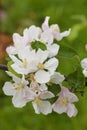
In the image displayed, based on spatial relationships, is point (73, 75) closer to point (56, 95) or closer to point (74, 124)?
point (56, 95)

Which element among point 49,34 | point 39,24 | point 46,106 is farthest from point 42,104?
point 39,24

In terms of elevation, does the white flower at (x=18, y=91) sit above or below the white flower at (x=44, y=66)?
below

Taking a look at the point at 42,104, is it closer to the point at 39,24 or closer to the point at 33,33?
the point at 33,33

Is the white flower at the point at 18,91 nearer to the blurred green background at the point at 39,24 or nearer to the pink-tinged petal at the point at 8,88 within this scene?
the pink-tinged petal at the point at 8,88

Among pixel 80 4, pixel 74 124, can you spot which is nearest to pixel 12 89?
pixel 74 124

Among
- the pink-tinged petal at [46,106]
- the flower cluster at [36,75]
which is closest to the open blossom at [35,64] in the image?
the flower cluster at [36,75]

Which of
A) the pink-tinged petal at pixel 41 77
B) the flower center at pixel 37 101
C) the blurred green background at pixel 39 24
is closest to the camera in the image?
the pink-tinged petal at pixel 41 77

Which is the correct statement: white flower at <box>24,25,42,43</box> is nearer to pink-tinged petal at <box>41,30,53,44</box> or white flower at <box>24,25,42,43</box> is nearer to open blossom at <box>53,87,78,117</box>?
pink-tinged petal at <box>41,30,53,44</box>

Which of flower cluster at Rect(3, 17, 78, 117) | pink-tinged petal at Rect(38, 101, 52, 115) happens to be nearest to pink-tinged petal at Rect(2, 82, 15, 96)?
flower cluster at Rect(3, 17, 78, 117)
